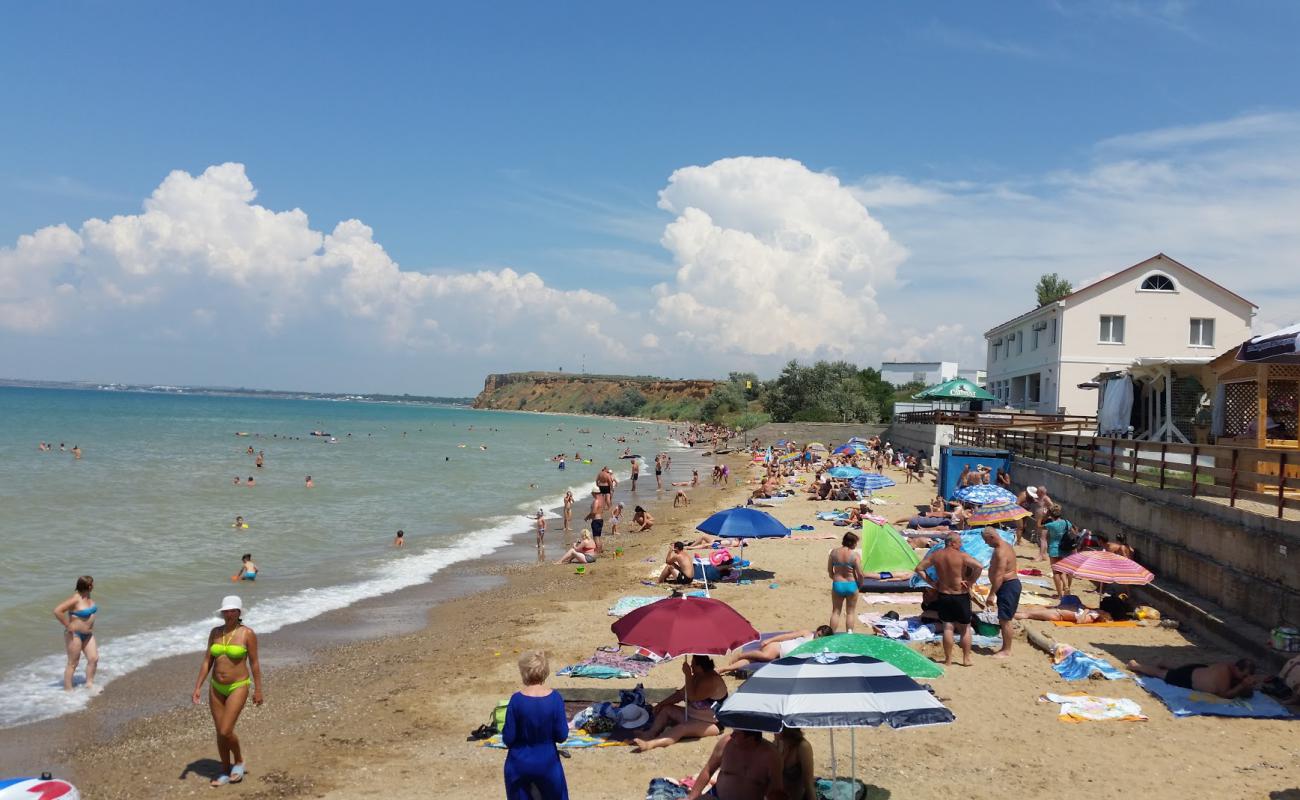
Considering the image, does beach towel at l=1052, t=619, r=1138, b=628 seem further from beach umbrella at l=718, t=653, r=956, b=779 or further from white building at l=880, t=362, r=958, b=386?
white building at l=880, t=362, r=958, b=386

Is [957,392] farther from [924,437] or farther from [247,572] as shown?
[247,572]

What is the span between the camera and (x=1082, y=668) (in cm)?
923

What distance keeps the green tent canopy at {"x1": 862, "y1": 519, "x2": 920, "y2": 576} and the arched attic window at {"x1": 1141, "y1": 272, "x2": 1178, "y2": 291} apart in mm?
25042

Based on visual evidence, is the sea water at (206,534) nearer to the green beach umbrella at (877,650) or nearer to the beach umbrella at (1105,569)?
the green beach umbrella at (877,650)

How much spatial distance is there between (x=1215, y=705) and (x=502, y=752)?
21.0 ft

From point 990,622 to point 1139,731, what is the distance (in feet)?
11.2

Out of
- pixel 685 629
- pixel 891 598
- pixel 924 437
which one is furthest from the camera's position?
pixel 924 437

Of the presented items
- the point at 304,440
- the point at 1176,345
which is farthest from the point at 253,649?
the point at 304,440

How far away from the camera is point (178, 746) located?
858 cm

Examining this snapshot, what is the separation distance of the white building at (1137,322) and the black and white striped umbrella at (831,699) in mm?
28622

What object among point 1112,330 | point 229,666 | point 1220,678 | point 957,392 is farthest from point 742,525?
point 1112,330

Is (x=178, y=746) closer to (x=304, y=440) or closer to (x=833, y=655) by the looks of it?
(x=833, y=655)

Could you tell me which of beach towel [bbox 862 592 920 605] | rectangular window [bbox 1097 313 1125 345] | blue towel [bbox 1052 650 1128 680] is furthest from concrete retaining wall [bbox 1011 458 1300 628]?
rectangular window [bbox 1097 313 1125 345]

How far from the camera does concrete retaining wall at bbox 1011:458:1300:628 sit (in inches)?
380
